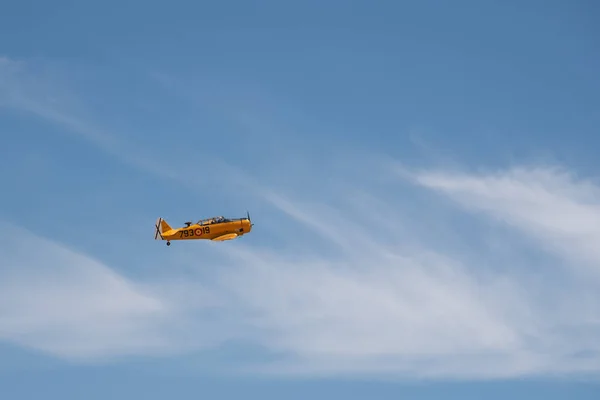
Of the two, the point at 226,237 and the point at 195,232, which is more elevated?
the point at 195,232

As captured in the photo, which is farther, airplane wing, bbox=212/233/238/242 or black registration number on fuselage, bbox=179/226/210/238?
black registration number on fuselage, bbox=179/226/210/238

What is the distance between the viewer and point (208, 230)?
7283 inches

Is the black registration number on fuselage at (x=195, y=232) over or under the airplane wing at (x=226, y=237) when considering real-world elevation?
over

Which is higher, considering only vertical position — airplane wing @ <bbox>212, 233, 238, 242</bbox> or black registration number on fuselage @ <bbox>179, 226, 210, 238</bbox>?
black registration number on fuselage @ <bbox>179, 226, 210, 238</bbox>

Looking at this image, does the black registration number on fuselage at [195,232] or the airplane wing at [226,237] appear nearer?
the airplane wing at [226,237]

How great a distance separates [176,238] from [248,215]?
20.2 m

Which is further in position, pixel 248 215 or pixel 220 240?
pixel 248 215

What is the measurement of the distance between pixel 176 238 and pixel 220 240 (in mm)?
10437

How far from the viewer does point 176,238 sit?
181m

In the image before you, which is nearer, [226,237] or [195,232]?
[226,237]

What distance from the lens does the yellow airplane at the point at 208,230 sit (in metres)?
180

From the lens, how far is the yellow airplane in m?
180

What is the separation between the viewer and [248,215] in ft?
632
